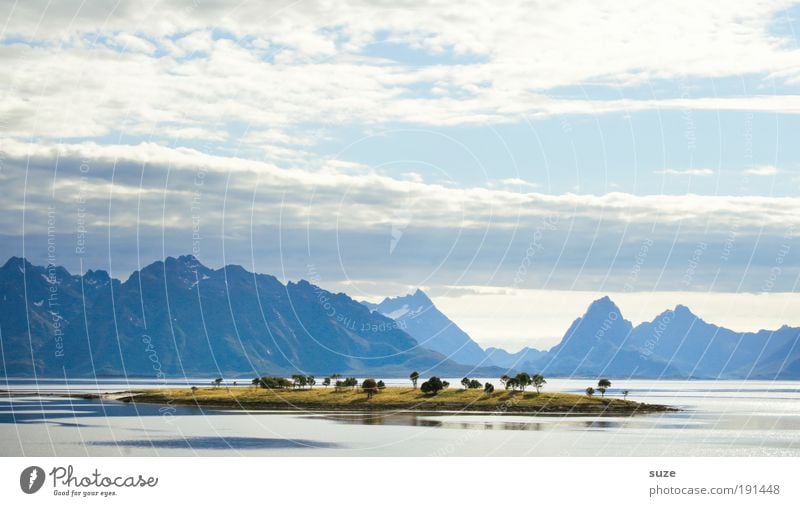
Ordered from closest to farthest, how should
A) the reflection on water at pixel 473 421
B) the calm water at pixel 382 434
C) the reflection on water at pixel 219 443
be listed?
the calm water at pixel 382 434 < the reflection on water at pixel 219 443 < the reflection on water at pixel 473 421

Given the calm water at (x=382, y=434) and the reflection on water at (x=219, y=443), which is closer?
the calm water at (x=382, y=434)

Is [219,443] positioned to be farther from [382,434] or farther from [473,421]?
[473,421]

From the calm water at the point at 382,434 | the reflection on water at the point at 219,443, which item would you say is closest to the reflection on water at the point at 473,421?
the calm water at the point at 382,434

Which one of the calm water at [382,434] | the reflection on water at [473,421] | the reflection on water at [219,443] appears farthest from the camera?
the reflection on water at [473,421]

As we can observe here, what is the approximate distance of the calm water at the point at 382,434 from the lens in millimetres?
108688

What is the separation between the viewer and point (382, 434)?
128375 millimetres

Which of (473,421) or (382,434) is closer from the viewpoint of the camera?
(382,434)

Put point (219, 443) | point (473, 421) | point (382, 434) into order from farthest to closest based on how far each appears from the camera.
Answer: point (473, 421), point (382, 434), point (219, 443)

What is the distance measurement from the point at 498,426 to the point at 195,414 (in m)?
61.1

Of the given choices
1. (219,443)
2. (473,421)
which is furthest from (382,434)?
(473,421)

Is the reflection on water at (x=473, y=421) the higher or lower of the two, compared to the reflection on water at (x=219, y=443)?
lower

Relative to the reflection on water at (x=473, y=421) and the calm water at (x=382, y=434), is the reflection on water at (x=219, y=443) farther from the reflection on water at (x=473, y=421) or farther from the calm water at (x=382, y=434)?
the reflection on water at (x=473, y=421)

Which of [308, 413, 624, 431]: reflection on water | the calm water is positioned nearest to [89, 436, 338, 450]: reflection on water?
the calm water
